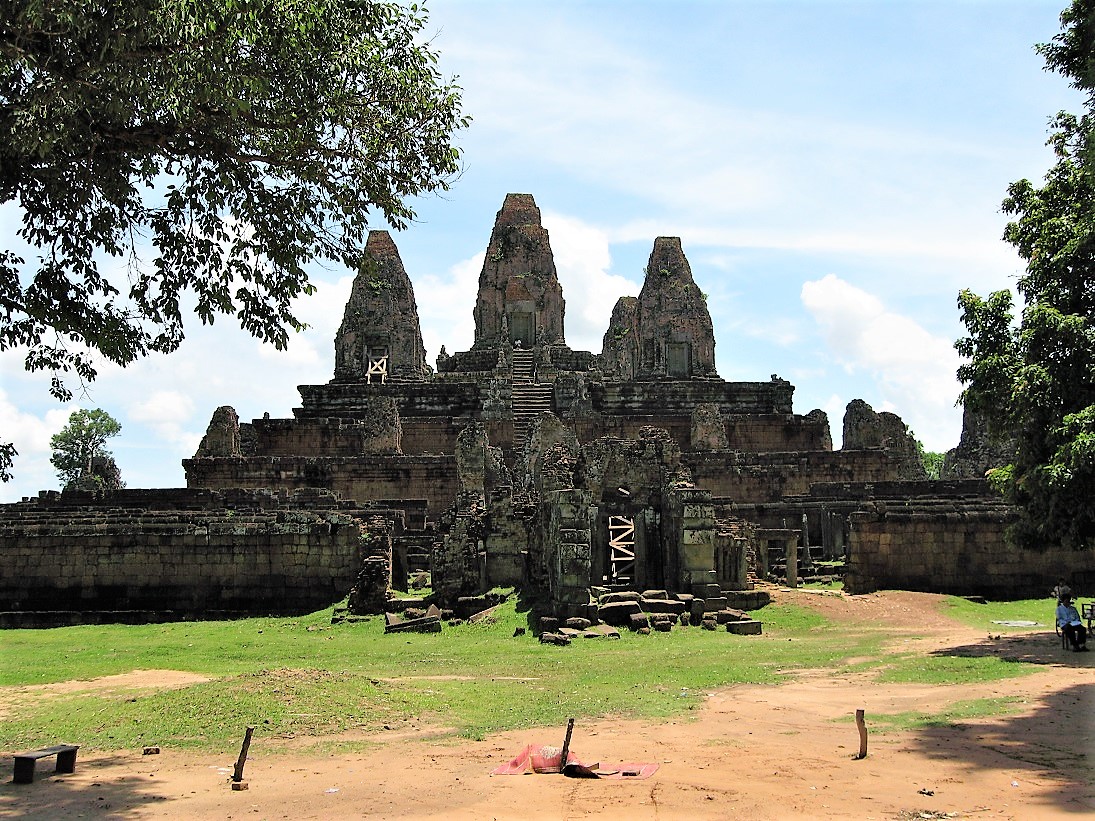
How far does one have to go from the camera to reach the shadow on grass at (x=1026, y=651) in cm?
1479

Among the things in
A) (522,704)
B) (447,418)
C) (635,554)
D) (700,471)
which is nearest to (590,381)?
(447,418)

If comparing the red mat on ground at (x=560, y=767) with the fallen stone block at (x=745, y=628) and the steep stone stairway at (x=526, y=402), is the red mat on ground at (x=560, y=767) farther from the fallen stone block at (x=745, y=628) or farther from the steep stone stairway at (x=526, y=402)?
the steep stone stairway at (x=526, y=402)

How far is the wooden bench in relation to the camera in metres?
9.59

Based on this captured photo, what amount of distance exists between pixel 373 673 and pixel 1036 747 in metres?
8.20

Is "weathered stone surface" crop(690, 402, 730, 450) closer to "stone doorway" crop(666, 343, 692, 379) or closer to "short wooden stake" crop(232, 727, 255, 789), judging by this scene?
"stone doorway" crop(666, 343, 692, 379)

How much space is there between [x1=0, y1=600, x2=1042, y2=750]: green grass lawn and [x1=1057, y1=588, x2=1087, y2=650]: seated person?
1573mm

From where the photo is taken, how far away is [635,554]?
809 inches

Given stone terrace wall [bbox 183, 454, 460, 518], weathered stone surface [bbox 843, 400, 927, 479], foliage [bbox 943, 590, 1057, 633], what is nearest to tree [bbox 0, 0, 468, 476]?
foliage [bbox 943, 590, 1057, 633]

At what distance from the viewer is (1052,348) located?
13617 mm

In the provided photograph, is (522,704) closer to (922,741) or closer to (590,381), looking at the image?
(922,741)

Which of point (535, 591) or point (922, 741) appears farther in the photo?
point (535, 591)

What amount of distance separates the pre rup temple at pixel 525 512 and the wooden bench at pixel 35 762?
611 cm

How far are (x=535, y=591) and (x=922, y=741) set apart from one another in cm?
1101

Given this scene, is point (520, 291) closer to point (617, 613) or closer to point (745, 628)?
point (617, 613)
